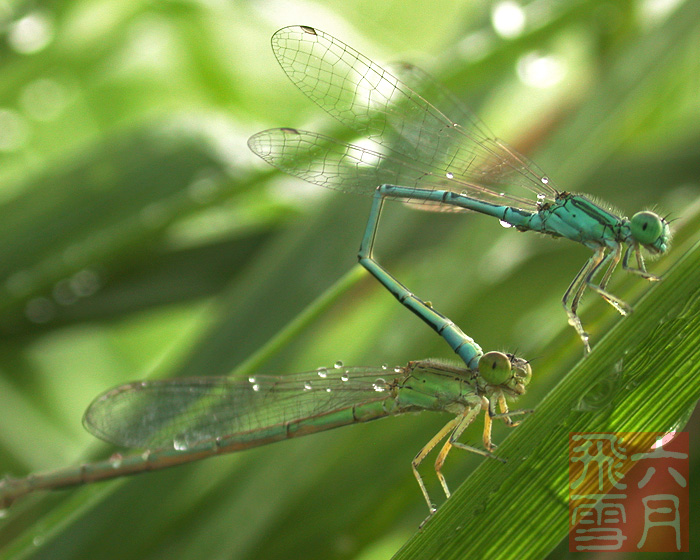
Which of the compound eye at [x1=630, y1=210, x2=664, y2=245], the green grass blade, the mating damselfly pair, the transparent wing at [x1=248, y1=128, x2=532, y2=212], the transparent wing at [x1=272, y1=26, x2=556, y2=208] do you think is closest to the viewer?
the green grass blade

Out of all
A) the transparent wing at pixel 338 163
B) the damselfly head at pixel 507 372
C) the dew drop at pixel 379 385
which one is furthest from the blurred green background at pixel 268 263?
the transparent wing at pixel 338 163

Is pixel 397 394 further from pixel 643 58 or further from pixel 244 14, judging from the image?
pixel 244 14

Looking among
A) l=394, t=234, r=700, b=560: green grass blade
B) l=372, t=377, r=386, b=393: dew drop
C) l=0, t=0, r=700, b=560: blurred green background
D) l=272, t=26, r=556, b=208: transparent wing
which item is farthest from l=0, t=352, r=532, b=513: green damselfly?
l=272, t=26, r=556, b=208: transparent wing

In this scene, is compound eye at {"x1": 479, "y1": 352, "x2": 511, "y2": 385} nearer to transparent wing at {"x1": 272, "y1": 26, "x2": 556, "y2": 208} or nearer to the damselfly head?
the damselfly head

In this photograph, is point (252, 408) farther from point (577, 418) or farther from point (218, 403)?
point (577, 418)

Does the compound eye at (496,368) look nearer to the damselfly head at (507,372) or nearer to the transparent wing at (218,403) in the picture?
the damselfly head at (507,372)

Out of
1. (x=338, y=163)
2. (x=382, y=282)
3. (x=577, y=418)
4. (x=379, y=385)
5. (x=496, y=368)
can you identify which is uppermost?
(x=338, y=163)

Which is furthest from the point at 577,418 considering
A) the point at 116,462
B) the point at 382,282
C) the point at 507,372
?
the point at 116,462
